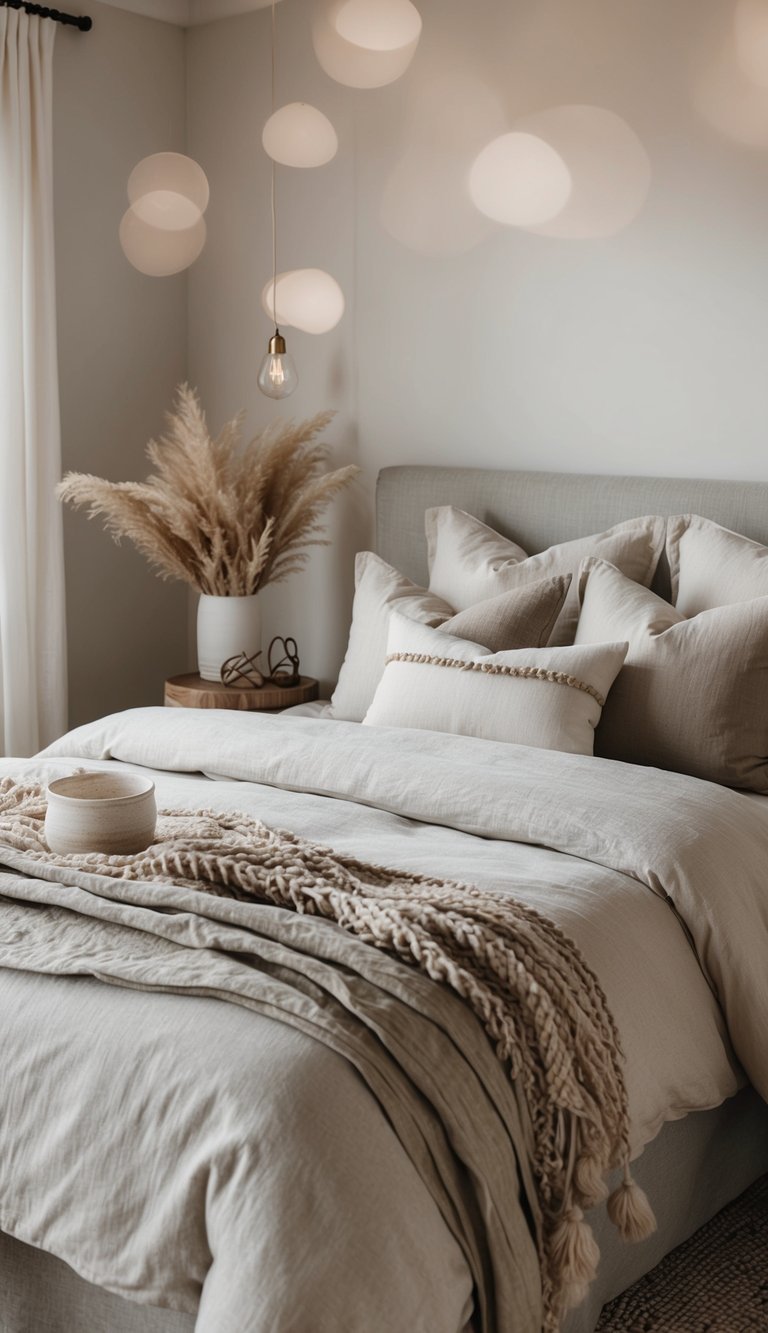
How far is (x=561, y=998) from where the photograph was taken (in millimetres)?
1750

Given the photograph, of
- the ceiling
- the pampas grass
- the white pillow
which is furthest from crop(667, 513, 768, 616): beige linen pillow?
the ceiling

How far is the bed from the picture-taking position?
57.0 inches

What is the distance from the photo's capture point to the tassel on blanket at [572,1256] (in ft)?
5.35

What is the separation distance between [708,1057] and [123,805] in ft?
3.16

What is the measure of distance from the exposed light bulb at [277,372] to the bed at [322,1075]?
3.79 ft

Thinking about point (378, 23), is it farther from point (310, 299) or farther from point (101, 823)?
point (101, 823)

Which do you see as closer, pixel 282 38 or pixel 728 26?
pixel 728 26

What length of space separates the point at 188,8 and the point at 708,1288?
3759mm

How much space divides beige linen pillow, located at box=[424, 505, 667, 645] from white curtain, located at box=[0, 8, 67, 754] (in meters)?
1.12

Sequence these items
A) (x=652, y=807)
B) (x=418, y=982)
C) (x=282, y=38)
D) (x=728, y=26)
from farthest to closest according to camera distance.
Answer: (x=282, y=38), (x=728, y=26), (x=652, y=807), (x=418, y=982)

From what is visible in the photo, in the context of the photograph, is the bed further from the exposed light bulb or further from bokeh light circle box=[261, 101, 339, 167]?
bokeh light circle box=[261, 101, 339, 167]

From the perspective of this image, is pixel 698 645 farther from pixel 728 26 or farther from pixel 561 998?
pixel 728 26

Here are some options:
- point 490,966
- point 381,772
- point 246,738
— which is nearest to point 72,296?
point 246,738

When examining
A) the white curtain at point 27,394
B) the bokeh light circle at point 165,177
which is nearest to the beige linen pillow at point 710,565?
the bokeh light circle at point 165,177
